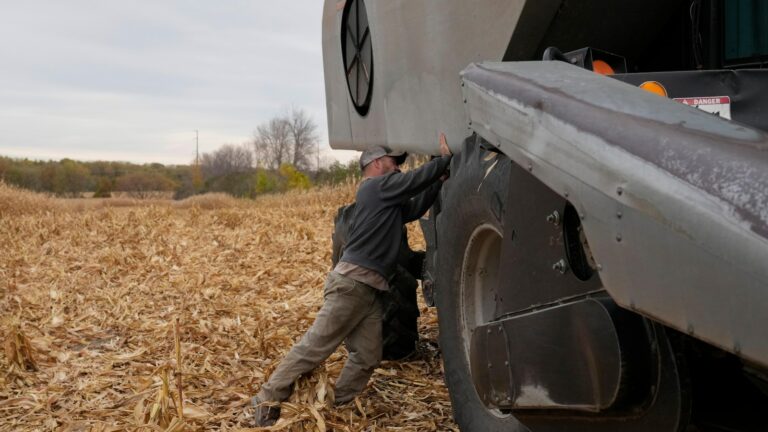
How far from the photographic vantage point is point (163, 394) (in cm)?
450

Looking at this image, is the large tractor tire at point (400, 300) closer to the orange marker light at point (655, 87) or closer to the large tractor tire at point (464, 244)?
the large tractor tire at point (464, 244)

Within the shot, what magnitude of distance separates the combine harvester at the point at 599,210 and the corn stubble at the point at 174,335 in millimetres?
1377

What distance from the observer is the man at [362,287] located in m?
4.80

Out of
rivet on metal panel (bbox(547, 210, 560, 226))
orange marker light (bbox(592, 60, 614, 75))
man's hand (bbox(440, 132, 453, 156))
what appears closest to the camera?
rivet on metal panel (bbox(547, 210, 560, 226))

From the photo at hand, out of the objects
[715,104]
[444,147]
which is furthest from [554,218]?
[444,147]

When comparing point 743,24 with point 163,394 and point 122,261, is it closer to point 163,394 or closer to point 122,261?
point 163,394

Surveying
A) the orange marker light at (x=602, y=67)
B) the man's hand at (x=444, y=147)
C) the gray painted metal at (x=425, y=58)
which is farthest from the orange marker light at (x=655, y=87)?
the man's hand at (x=444, y=147)

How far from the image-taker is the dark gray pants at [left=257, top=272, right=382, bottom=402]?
486 centimetres

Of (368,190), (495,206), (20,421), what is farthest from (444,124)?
(20,421)

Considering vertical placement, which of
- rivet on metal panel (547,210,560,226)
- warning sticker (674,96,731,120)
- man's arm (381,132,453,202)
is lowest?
rivet on metal panel (547,210,560,226)

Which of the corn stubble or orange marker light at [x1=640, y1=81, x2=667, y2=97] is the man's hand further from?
the corn stubble

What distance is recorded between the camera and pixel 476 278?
3824 millimetres

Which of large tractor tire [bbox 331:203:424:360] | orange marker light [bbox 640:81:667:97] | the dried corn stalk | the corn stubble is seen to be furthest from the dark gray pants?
orange marker light [bbox 640:81:667:97]

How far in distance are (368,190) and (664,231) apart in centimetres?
291
